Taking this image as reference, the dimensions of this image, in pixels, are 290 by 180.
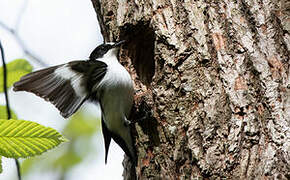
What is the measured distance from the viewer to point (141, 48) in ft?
10.7

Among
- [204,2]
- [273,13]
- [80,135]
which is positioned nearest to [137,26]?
[204,2]

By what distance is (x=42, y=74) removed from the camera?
9.53 feet

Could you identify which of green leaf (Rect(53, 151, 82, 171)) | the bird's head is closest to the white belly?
the bird's head

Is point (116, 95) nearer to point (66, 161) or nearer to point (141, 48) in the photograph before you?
point (141, 48)

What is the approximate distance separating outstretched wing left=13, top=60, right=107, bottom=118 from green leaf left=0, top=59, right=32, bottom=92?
0.29 m

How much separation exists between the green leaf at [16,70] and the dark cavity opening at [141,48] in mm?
786

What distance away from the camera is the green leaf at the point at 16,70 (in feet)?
10.3

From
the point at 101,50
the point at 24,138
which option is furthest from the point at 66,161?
the point at 24,138

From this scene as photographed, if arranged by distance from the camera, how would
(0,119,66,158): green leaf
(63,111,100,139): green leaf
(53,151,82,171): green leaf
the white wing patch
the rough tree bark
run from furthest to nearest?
(63,111,100,139): green leaf → (53,151,82,171): green leaf → the white wing patch → the rough tree bark → (0,119,66,158): green leaf

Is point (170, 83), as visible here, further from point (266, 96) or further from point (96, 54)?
point (96, 54)

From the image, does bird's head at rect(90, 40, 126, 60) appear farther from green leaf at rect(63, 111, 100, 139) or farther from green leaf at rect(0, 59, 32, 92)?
green leaf at rect(63, 111, 100, 139)

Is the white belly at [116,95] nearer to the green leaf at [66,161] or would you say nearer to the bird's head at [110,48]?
the bird's head at [110,48]

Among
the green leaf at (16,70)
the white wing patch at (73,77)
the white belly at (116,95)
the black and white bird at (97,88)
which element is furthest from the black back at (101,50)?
the green leaf at (16,70)

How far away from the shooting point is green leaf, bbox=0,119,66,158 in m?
1.99
